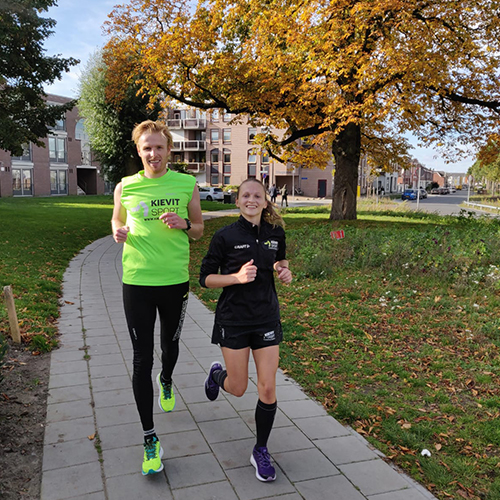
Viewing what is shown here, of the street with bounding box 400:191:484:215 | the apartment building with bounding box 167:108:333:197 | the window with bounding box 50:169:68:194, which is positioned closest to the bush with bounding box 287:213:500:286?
the street with bounding box 400:191:484:215

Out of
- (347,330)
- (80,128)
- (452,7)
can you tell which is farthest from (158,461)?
(80,128)

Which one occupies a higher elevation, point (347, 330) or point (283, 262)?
point (283, 262)

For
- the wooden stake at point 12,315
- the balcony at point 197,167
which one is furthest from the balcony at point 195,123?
the wooden stake at point 12,315

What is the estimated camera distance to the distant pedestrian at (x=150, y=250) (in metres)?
2.96

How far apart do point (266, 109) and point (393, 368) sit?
12.9 m

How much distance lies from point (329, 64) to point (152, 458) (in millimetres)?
12268

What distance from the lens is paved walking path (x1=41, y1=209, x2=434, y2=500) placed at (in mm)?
2801

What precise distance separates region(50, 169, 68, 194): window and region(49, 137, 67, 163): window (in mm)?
1155

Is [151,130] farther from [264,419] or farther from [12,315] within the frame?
[12,315]

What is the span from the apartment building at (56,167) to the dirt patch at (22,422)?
42.5m

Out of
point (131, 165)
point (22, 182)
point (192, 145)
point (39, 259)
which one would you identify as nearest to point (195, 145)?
point (192, 145)

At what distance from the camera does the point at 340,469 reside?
305cm

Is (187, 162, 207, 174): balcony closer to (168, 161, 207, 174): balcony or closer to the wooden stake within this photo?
(168, 161, 207, 174): balcony

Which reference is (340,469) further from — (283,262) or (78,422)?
(78,422)
